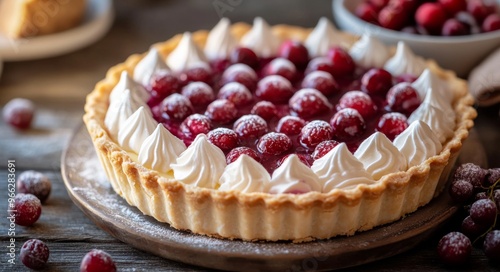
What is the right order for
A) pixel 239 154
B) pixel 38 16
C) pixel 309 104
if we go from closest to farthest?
pixel 239 154
pixel 309 104
pixel 38 16

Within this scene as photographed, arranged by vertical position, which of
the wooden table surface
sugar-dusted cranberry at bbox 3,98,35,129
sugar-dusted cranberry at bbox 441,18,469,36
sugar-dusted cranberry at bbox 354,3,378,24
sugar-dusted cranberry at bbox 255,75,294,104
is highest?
sugar-dusted cranberry at bbox 255,75,294,104

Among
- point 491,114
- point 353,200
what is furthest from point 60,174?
point 491,114

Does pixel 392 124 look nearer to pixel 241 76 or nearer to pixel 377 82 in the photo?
pixel 377 82

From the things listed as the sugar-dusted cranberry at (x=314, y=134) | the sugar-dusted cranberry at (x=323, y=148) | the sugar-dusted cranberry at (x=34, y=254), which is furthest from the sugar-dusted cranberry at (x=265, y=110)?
the sugar-dusted cranberry at (x=34, y=254)

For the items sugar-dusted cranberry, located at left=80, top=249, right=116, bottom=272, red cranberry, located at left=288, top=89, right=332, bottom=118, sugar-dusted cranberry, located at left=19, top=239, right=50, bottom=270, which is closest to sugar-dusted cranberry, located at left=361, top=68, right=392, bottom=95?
red cranberry, located at left=288, top=89, right=332, bottom=118

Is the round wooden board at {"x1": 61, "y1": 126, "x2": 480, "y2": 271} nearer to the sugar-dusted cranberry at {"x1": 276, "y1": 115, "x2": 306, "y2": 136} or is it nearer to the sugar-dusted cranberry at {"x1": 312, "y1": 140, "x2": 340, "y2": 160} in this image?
the sugar-dusted cranberry at {"x1": 312, "y1": 140, "x2": 340, "y2": 160}

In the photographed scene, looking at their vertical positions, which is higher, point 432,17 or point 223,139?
point 223,139

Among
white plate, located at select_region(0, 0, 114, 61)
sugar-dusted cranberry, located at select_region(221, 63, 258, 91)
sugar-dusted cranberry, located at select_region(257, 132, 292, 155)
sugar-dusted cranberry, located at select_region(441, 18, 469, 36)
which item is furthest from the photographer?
white plate, located at select_region(0, 0, 114, 61)

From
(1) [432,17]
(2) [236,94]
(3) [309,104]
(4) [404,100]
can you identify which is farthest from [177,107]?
(1) [432,17]
